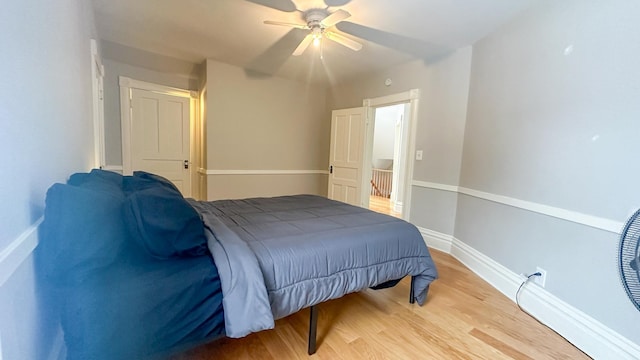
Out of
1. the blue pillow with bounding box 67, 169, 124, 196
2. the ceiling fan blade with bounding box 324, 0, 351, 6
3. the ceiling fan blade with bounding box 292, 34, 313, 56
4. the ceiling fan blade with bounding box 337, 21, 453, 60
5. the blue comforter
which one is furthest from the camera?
the ceiling fan blade with bounding box 337, 21, 453, 60

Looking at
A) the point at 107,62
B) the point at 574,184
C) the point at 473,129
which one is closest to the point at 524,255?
the point at 574,184

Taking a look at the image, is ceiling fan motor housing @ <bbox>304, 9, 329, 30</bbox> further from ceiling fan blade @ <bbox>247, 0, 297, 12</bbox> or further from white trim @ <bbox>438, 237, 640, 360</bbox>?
white trim @ <bbox>438, 237, 640, 360</bbox>

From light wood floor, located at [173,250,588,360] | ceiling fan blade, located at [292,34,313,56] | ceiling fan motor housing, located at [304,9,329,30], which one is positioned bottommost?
light wood floor, located at [173,250,588,360]

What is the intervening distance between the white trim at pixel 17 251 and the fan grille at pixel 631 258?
2.08m

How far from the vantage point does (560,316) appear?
1802 millimetres

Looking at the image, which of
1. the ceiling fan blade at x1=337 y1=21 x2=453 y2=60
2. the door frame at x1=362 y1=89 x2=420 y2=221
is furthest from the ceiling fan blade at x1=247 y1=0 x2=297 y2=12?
the door frame at x1=362 y1=89 x2=420 y2=221

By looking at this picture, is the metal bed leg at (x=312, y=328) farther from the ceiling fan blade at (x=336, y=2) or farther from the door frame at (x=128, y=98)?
the door frame at (x=128, y=98)

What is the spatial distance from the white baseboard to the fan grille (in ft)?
2.33

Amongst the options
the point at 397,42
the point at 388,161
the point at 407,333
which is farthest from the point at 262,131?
the point at 388,161

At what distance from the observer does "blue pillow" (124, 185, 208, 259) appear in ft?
3.49

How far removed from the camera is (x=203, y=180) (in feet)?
13.5

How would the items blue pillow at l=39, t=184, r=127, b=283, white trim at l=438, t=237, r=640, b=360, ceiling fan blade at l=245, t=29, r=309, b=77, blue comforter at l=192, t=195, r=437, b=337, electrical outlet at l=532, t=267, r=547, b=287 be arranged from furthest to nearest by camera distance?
ceiling fan blade at l=245, t=29, r=309, b=77 < electrical outlet at l=532, t=267, r=547, b=287 < white trim at l=438, t=237, r=640, b=360 < blue comforter at l=192, t=195, r=437, b=337 < blue pillow at l=39, t=184, r=127, b=283

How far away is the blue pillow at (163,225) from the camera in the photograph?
3.49ft

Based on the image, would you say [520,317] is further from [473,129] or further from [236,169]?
[236,169]
